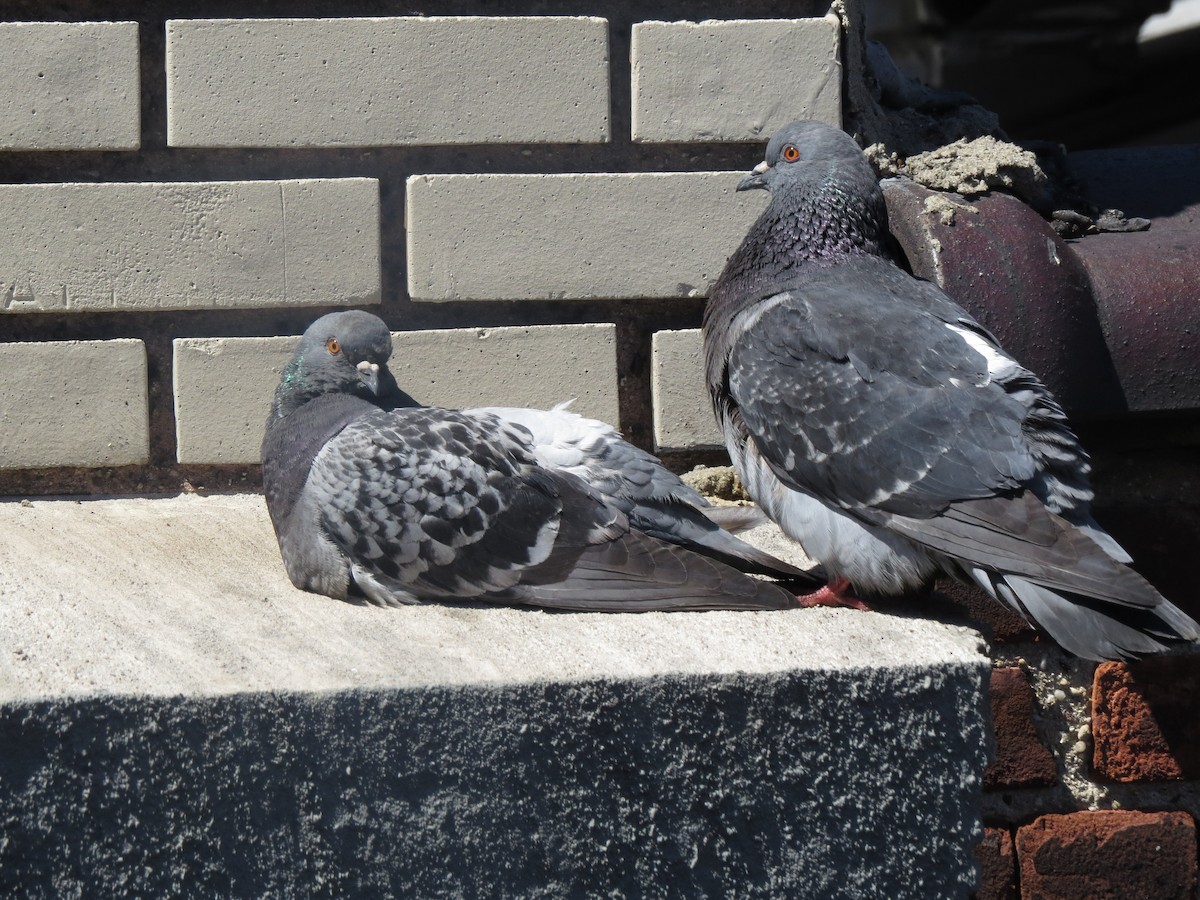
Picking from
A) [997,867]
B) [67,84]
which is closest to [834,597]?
[997,867]

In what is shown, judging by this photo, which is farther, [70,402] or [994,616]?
[70,402]

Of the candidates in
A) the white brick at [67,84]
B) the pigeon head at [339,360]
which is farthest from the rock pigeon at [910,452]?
the white brick at [67,84]

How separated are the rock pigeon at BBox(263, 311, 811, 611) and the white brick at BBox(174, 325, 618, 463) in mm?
441

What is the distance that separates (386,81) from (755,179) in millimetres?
903

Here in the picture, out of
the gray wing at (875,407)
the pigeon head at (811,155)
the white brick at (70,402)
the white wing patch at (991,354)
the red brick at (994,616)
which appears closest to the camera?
the gray wing at (875,407)

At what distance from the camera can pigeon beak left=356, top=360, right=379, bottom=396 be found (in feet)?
8.15

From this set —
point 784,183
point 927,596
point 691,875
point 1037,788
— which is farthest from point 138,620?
point 1037,788

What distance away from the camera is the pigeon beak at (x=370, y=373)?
248 centimetres

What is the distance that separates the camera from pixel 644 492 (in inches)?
92.2

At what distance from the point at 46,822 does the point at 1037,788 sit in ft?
6.34

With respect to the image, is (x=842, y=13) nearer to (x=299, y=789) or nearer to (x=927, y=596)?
(x=927, y=596)

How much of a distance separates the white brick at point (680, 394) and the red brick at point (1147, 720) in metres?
1.04

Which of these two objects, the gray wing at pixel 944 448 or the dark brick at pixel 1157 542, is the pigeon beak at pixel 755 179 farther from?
the dark brick at pixel 1157 542

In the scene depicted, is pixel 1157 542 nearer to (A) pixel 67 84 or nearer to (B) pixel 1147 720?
(B) pixel 1147 720
